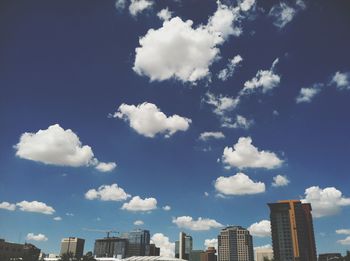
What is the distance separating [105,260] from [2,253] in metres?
49.1

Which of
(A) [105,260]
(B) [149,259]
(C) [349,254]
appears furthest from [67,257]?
(C) [349,254]

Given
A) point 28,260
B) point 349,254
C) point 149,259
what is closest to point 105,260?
point 149,259

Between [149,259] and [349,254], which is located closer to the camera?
[349,254]

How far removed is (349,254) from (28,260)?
12948cm

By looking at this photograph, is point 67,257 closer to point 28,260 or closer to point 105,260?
point 28,260

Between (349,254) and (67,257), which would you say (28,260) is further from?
(349,254)

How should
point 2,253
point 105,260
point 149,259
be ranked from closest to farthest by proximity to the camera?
point 149,259
point 2,253
point 105,260

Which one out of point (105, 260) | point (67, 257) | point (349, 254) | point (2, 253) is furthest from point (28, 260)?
point (349, 254)

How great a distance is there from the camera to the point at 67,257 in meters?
146

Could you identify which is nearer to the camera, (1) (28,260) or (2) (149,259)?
(1) (28,260)

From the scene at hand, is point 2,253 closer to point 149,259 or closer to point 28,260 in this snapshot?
point 28,260

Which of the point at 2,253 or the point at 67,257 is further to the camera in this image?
the point at 2,253

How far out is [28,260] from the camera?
145625mm

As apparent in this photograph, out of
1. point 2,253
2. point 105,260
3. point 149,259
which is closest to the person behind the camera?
point 149,259
